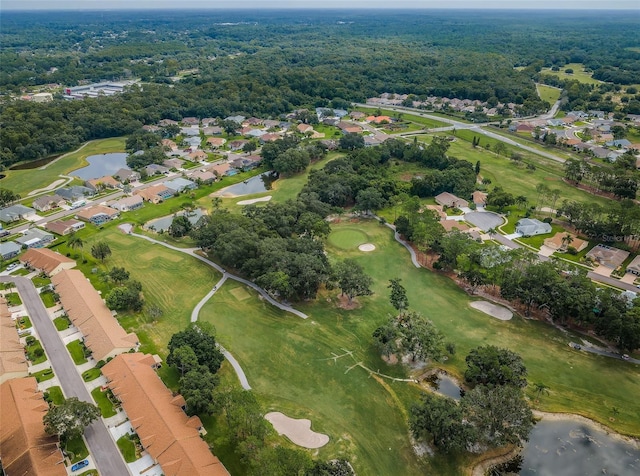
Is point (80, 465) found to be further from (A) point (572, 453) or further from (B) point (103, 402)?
(A) point (572, 453)

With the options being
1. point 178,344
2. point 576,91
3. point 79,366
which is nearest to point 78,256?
point 79,366

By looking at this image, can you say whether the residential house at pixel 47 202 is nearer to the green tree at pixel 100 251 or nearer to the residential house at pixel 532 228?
the green tree at pixel 100 251

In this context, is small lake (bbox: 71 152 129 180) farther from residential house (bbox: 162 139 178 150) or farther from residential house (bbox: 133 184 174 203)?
residential house (bbox: 133 184 174 203)

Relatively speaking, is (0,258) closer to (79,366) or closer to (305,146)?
(79,366)

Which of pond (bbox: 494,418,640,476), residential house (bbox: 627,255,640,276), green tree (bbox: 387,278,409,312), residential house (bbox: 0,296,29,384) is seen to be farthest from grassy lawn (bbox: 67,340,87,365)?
residential house (bbox: 627,255,640,276)

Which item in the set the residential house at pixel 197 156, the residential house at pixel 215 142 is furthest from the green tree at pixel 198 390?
the residential house at pixel 215 142

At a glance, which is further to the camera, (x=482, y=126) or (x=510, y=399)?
(x=482, y=126)
